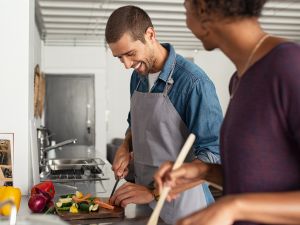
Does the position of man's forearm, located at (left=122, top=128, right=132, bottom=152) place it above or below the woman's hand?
below

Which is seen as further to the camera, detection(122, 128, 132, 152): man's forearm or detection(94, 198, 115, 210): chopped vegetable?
detection(122, 128, 132, 152): man's forearm

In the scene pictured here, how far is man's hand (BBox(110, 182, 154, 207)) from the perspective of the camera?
1612 mm

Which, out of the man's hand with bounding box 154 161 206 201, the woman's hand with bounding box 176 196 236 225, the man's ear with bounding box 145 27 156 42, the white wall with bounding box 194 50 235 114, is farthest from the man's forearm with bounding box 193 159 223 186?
the white wall with bounding box 194 50 235 114

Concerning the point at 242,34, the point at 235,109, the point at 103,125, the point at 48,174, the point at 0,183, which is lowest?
the point at 103,125

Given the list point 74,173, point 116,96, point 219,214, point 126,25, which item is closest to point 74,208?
point 126,25

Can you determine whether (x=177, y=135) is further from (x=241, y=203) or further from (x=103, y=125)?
(x=103, y=125)

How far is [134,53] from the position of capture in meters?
1.67

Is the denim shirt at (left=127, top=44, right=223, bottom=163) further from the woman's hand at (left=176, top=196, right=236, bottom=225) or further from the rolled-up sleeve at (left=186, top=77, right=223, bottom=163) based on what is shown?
the woman's hand at (left=176, top=196, right=236, bottom=225)

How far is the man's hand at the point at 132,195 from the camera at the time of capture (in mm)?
1612

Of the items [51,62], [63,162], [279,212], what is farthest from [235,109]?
[51,62]

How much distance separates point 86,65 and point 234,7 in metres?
7.13

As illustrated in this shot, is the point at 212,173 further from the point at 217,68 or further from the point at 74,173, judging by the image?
the point at 217,68

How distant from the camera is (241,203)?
0.78 meters

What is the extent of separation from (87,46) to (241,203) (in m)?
7.31
